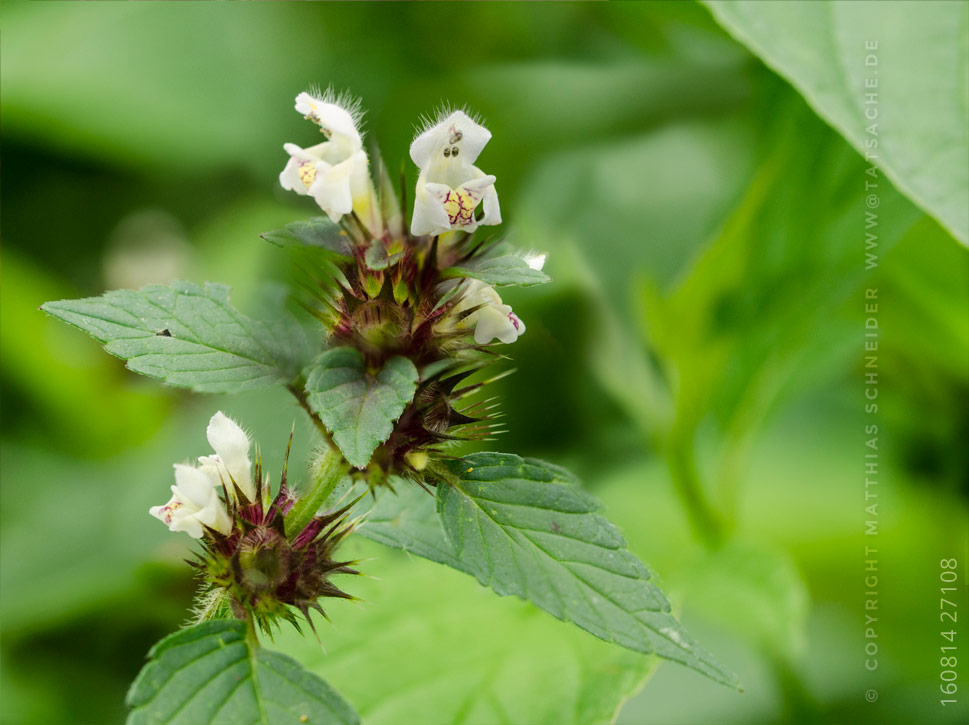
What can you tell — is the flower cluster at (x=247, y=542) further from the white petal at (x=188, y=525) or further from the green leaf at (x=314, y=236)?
the green leaf at (x=314, y=236)

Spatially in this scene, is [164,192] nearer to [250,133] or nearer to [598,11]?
[250,133]

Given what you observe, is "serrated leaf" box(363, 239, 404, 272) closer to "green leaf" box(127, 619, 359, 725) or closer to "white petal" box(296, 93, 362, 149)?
"white petal" box(296, 93, 362, 149)

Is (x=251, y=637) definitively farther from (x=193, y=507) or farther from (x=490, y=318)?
(x=490, y=318)

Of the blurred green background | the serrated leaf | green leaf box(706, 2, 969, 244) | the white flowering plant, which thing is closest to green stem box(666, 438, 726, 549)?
the blurred green background

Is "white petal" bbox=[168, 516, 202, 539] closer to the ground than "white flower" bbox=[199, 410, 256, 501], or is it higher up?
closer to the ground

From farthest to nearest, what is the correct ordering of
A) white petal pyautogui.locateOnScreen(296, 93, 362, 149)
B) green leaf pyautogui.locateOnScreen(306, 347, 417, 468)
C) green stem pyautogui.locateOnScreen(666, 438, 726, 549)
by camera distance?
green stem pyautogui.locateOnScreen(666, 438, 726, 549) < white petal pyautogui.locateOnScreen(296, 93, 362, 149) < green leaf pyautogui.locateOnScreen(306, 347, 417, 468)

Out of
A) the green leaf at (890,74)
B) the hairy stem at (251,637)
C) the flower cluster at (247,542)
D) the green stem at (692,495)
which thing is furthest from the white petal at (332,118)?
the green stem at (692,495)
